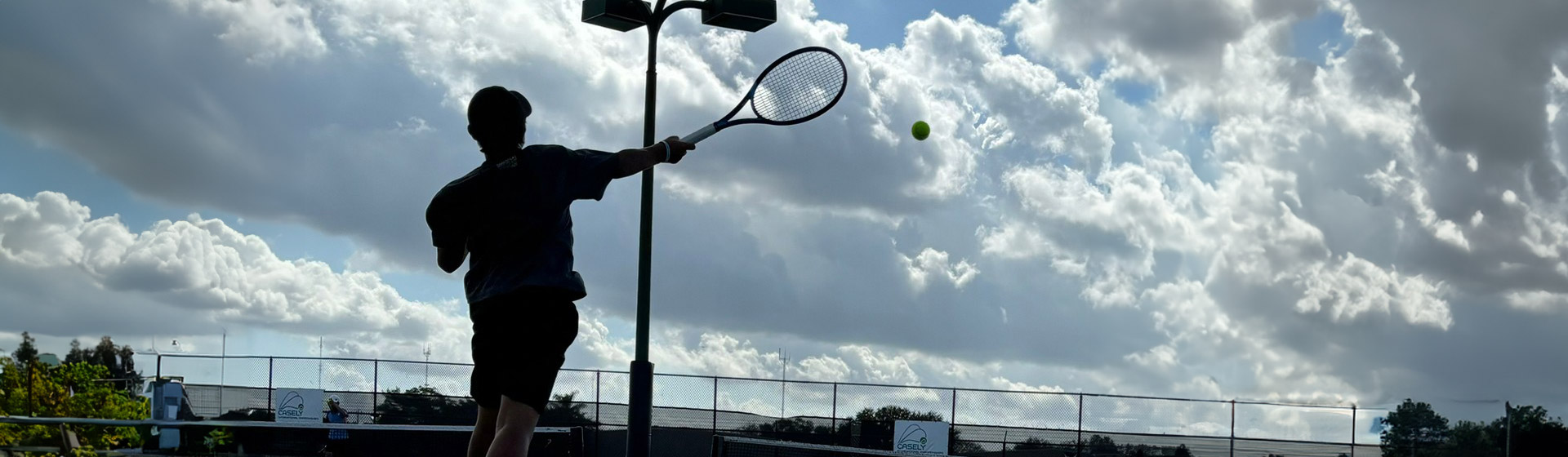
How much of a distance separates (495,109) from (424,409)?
22.2 meters

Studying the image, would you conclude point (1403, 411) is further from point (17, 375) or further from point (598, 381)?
point (17, 375)

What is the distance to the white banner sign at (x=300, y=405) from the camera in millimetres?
25266

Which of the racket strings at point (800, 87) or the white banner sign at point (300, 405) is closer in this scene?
the racket strings at point (800, 87)

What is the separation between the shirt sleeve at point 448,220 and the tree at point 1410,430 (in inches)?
872

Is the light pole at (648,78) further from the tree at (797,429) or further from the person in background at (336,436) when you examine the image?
the tree at (797,429)

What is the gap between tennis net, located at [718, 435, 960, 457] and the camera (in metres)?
7.45

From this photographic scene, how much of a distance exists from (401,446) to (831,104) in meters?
18.0

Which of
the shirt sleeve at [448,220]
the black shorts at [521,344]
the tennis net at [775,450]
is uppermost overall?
the shirt sleeve at [448,220]

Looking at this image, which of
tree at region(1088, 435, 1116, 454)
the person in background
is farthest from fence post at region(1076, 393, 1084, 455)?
the person in background

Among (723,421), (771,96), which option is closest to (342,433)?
(723,421)

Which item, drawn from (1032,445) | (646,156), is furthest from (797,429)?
(646,156)

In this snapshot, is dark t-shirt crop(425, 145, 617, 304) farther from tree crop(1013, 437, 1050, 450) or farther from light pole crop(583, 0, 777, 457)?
tree crop(1013, 437, 1050, 450)

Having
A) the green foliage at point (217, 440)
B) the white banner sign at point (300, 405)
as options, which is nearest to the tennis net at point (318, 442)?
the green foliage at point (217, 440)

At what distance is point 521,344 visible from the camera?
3.46 meters
